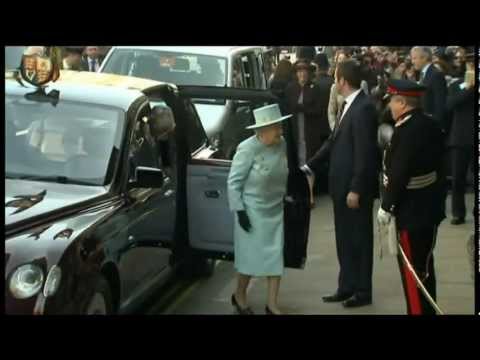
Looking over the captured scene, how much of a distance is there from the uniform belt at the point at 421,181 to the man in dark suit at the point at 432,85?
395 centimetres

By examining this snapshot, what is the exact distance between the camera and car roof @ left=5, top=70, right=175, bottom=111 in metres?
5.80

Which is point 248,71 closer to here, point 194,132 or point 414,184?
point 194,132

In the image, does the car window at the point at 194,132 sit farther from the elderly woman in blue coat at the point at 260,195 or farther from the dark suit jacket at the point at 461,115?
the dark suit jacket at the point at 461,115

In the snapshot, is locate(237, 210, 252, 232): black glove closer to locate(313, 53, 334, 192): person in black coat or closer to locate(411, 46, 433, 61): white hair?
locate(411, 46, 433, 61): white hair

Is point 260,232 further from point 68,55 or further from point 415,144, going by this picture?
point 68,55

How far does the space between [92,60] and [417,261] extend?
19.4 feet

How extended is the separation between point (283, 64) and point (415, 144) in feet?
21.3

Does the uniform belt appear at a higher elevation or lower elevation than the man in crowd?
lower

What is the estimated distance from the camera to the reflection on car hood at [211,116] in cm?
876

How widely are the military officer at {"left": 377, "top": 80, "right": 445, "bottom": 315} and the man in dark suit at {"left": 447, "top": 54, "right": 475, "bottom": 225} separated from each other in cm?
348

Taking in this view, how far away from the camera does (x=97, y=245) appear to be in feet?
15.7

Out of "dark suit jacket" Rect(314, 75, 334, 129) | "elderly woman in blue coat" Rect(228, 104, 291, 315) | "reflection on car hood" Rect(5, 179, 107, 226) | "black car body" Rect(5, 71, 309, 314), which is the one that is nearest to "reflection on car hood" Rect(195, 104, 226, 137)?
"black car body" Rect(5, 71, 309, 314)
